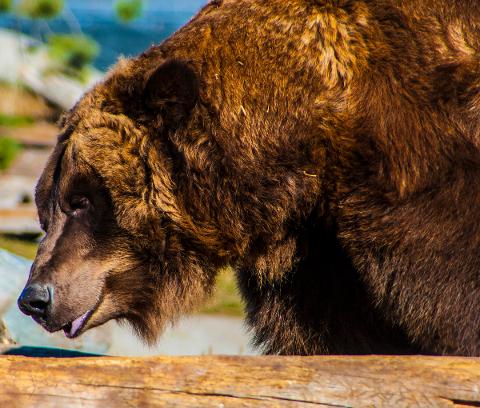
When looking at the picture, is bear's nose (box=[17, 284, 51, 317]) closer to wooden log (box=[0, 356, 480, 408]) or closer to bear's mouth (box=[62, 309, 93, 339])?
bear's mouth (box=[62, 309, 93, 339])

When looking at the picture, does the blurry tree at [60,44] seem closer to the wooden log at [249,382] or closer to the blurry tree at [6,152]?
the blurry tree at [6,152]

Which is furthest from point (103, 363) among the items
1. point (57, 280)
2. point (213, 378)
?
point (57, 280)

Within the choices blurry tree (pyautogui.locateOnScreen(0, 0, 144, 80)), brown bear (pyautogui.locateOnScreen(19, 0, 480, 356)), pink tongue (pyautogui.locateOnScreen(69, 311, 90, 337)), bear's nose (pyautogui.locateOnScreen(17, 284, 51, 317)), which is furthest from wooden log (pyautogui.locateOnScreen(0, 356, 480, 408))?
blurry tree (pyautogui.locateOnScreen(0, 0, 144, 80))

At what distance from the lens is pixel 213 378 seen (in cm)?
320

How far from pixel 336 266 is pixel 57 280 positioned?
1209 mm

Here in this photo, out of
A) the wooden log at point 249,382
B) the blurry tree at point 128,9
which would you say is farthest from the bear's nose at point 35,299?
the blurry tree at point 128,9

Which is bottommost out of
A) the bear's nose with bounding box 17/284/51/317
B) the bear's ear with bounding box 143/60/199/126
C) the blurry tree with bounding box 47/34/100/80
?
the bear's nose with bounding box 17/284/51/317

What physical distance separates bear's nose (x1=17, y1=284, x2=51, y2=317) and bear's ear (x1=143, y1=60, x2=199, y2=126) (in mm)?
891

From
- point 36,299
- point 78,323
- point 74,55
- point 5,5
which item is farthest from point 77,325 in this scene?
point 74,55

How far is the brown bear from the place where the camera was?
11.8ft

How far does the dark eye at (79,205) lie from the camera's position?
3.98 meters

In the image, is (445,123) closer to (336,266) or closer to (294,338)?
(336,266)

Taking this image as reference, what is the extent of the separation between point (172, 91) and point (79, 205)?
0.67 metres

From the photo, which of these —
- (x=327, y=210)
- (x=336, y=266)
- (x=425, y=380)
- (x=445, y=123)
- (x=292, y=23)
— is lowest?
(x=425, y=380)
